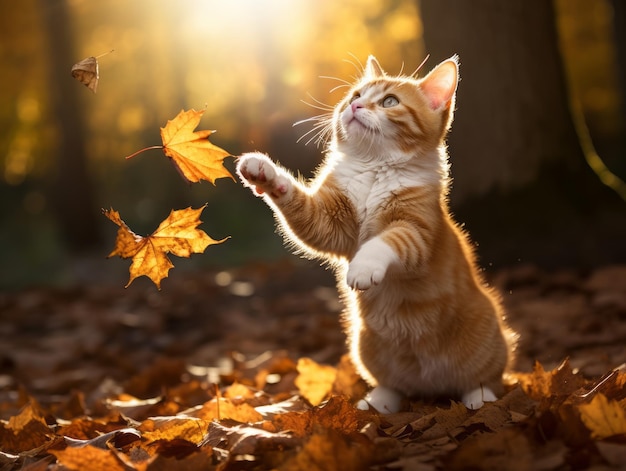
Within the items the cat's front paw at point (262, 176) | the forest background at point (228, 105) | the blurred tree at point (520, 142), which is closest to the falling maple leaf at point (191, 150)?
the cat's front paw at point (262, 176)

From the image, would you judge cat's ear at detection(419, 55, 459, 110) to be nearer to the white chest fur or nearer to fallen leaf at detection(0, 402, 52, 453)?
the white chest fur

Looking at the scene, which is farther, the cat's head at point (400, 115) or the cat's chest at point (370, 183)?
the cat's head at point (400, 115)

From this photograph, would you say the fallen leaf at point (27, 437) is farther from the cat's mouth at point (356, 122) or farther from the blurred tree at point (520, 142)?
the blurred tree at point (520, 142)

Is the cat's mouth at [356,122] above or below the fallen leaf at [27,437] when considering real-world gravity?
above

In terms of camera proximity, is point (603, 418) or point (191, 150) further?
point (191, 150)

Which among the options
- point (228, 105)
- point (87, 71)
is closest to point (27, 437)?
point (87, 71)

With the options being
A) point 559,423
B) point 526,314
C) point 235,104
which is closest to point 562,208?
point 526,314

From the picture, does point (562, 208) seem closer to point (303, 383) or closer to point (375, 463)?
point (303, 383)

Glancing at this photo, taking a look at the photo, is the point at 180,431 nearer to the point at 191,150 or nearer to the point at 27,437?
the point at 27,437
